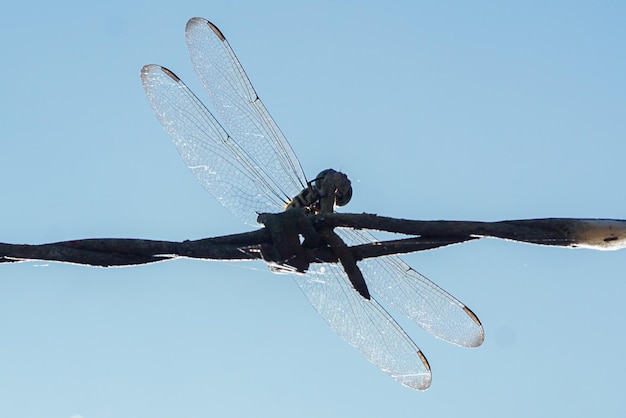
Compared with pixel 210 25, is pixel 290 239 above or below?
below

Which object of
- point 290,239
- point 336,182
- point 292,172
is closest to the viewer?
point 290,239

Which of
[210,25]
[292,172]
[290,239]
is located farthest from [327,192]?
[210,25]

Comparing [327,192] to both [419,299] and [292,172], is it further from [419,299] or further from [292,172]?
[419,299]

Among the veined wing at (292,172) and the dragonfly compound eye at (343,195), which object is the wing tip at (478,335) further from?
the dragonfly compound eye at (343,195)

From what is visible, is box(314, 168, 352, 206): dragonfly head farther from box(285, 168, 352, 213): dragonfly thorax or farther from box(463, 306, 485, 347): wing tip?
box(463, 306, 485, 347): wing tip

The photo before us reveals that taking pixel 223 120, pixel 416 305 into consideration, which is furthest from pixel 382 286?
pixel 223 120

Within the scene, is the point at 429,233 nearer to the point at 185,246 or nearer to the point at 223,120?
the point at 185,246
